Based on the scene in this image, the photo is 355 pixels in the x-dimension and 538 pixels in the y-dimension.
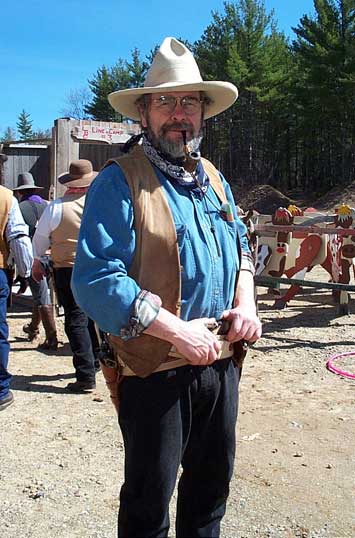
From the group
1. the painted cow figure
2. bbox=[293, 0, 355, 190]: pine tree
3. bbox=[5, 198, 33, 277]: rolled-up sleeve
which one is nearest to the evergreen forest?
bbox=[293, 0, 355, 190]: pine tree

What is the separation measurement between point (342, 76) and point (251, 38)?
24.9 feet

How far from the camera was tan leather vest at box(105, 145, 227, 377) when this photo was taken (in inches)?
79.4

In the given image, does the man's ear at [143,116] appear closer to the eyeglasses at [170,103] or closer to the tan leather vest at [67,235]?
the eyeglasses at [170,103]

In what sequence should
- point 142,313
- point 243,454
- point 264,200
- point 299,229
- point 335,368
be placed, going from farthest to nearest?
point 264,200, point 299,229, point 335,368, point 243,454, point 142,313

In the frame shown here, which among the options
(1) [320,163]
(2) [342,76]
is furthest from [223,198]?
(1) [320,163]

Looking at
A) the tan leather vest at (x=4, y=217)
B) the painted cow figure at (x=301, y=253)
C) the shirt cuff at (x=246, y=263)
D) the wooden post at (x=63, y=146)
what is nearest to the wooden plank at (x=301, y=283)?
the painted cow figure at (x=301, y=253)

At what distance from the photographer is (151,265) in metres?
2.03

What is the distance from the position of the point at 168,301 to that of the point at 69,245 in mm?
3543

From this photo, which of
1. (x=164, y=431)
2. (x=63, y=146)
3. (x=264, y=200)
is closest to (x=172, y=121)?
(x=164, y=431)

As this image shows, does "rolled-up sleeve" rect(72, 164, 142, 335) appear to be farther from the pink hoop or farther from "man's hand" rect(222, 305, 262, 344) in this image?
the pink hoop

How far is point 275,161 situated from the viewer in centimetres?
4462

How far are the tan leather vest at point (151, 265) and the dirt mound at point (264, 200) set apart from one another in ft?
109

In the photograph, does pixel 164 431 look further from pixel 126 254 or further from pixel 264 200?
pixel 264 200

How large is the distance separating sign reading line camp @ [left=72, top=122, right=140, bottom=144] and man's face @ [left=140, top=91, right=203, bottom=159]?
6109 mm
